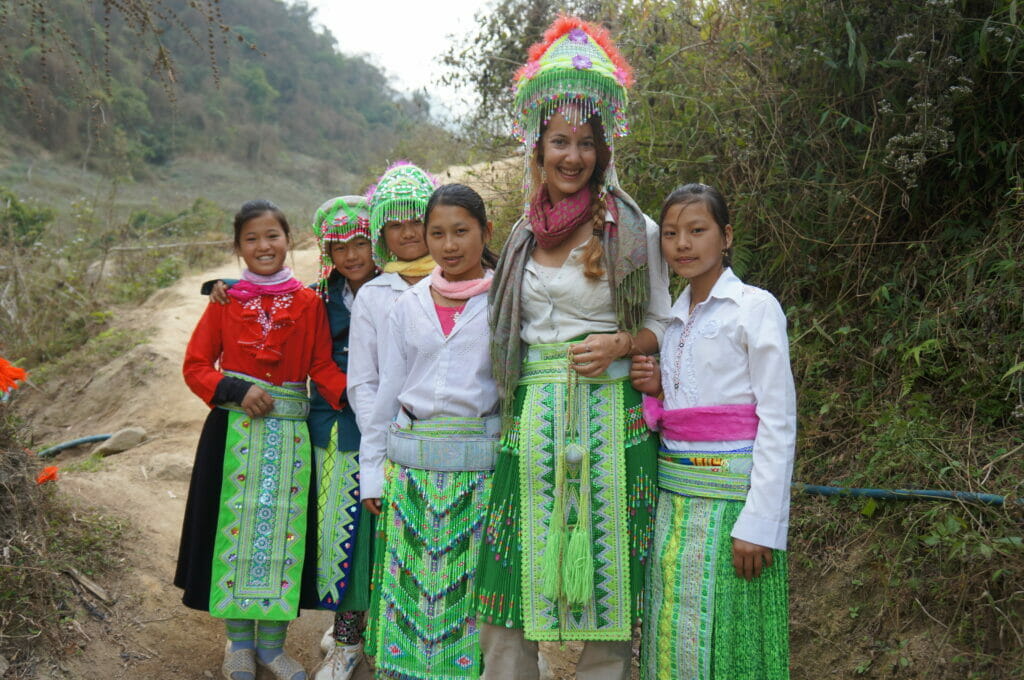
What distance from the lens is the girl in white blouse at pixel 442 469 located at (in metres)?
2.71

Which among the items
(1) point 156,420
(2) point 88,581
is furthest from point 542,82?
(1) point 156,420

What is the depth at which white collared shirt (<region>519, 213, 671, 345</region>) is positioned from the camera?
254cm

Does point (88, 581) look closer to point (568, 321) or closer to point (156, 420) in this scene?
point (568, 321)

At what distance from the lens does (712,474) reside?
235cm

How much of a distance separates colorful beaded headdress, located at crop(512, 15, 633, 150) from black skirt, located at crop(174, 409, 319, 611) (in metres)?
1.64

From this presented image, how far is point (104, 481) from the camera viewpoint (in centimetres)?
475

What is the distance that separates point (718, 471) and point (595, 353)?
46 cm

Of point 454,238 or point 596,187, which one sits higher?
point 596,187

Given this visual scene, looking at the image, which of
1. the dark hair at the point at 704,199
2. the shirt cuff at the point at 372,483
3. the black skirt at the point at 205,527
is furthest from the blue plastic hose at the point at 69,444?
the dark hair at the point at 704,199

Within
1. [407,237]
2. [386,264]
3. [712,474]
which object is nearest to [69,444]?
[386,264]

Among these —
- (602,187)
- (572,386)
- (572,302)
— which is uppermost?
(602,187)

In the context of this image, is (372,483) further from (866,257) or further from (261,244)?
(866,257)

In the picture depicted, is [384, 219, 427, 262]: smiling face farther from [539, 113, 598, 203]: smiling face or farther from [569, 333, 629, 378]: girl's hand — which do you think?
[569, 333, 629, 378]: girl's hand

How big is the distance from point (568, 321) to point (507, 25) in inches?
222
